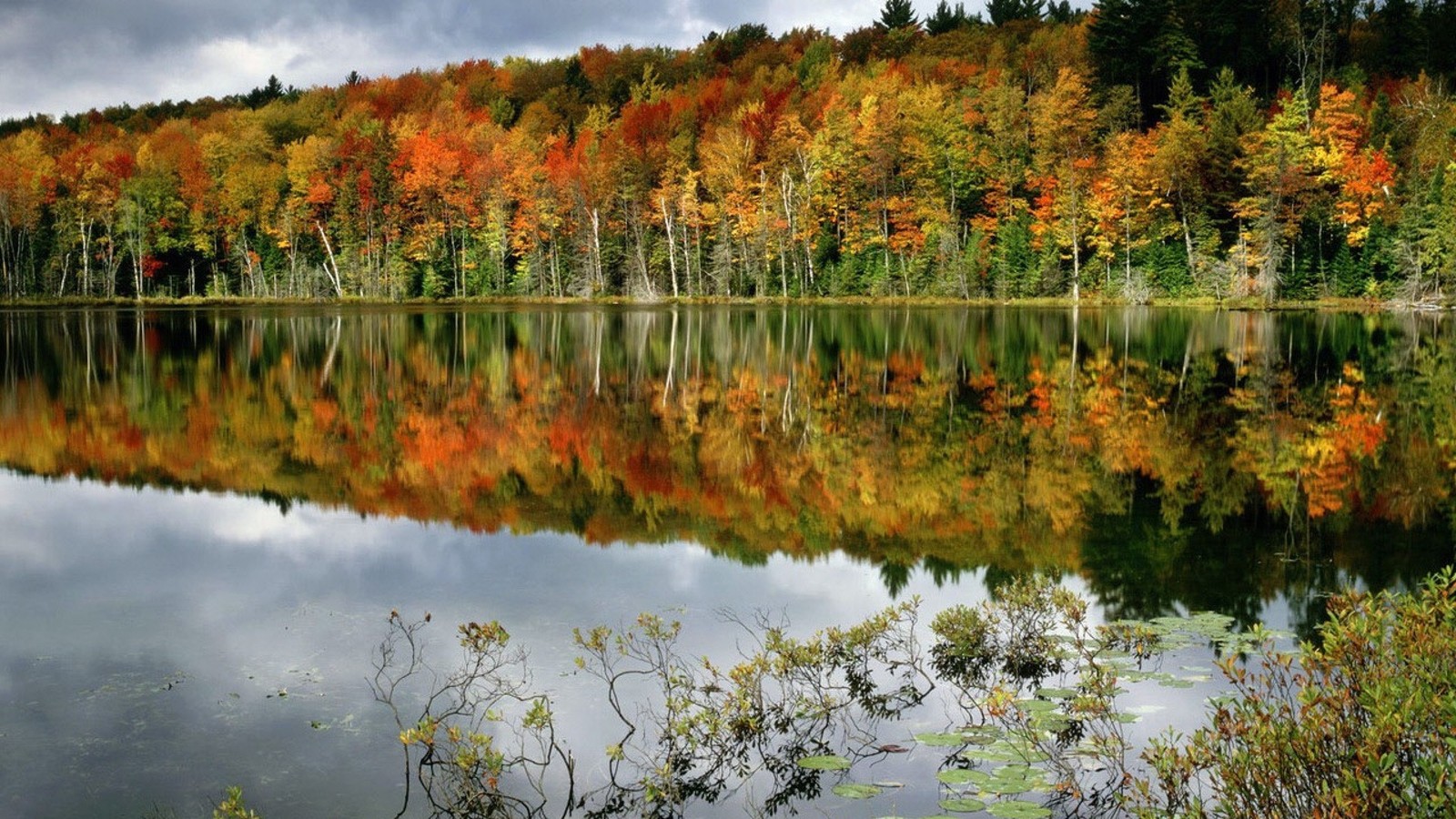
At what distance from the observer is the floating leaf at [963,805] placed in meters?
5.74

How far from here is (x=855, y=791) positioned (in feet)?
19.7

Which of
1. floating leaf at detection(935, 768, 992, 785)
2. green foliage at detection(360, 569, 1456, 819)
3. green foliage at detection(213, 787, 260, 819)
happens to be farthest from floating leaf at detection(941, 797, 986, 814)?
green foliage at detection(213, 787, 260, 819)

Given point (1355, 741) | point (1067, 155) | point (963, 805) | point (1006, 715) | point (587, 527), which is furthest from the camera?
point (1067, 155)

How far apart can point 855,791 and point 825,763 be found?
37cm

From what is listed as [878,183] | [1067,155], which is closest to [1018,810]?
[1067,155]

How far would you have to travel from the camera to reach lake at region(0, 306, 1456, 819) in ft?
22.4

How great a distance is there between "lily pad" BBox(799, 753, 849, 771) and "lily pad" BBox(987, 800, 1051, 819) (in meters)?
0.92

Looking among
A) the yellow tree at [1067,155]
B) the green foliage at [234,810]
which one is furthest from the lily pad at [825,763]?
the yellow tree at [1067,155]

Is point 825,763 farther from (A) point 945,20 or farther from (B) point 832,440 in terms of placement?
(A) point 945,20

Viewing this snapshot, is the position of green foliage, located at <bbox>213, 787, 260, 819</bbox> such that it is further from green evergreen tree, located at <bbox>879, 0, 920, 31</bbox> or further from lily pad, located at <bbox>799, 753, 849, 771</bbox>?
green evergreen tree, located at <bbox>879, 0, 920, 31</bbox>

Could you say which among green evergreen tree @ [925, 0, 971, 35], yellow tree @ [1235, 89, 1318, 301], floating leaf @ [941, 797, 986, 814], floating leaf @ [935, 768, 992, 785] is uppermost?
green evergreen tree @ [925, 0, 971, 35]

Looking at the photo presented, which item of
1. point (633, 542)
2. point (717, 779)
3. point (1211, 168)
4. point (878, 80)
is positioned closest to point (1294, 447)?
point (633, 542)

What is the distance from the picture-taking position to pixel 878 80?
265 feet

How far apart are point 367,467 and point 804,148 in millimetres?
63093
